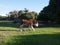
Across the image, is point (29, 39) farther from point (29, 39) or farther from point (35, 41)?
point (35, 41)

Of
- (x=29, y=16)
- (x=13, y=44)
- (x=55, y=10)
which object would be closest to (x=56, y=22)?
(x=55, y=10)

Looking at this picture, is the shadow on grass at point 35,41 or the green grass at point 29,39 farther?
the green grass at point 29,39

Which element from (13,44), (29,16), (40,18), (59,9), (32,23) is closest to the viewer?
(13,44)

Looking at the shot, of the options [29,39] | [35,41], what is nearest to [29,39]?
[29,39]

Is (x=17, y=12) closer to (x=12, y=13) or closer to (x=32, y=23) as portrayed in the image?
(x=12, y=13)

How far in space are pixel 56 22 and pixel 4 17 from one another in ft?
291

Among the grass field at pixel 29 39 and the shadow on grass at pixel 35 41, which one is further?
the grass field at pixel 29 39

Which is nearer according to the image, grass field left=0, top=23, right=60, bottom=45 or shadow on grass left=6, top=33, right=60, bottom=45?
shadow on grass left=6, top=33, right=60, bottom=45

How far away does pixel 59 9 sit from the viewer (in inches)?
2272

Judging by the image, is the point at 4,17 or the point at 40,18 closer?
the point at 40,18

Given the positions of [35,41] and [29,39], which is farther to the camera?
[29,39]

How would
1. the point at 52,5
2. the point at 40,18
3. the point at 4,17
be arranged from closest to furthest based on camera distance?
the point at 52,5 < the point at 40,18 < the point at 4,17

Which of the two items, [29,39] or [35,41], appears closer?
[35,41]

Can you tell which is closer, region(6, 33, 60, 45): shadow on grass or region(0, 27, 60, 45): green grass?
region(6, 33, 60, 45): shadow on grass
